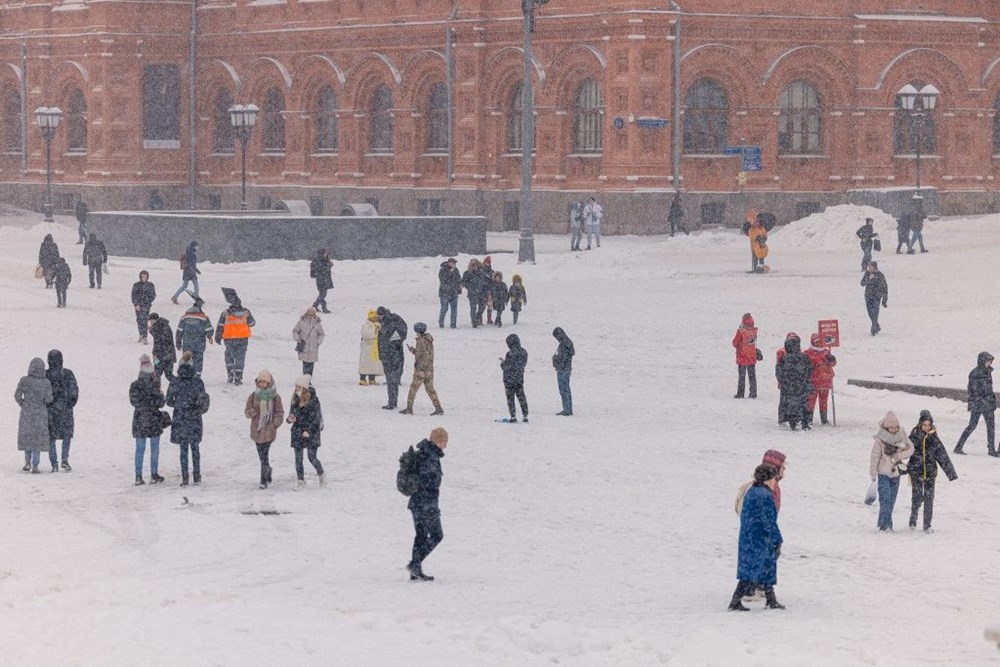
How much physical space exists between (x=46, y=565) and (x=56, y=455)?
495 cm

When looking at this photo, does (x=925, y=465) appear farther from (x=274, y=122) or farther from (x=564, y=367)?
(x=274, y=122)

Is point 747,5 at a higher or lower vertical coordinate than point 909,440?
higher

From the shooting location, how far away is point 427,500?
53.3ft

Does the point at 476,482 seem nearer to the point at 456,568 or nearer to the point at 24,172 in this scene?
the point at 456,568

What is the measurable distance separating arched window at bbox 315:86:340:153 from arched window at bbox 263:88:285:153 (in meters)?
1.87

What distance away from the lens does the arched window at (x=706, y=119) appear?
2140 inches

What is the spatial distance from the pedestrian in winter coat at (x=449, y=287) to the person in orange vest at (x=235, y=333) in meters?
6.53

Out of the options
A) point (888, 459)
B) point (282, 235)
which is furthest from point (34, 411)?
point (282, 235)

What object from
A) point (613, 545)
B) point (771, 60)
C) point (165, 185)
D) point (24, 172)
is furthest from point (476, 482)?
point (24, 172)

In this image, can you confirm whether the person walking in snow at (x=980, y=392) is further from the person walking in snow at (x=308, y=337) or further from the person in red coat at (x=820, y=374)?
the person walking in snow at (x=308, y=337)

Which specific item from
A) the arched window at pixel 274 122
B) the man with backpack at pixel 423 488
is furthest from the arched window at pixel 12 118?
the man with backpack at pixel 423 488

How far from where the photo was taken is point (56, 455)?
21688 mm

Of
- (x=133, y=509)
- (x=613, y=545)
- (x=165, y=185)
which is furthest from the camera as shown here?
(x=165, y=185)

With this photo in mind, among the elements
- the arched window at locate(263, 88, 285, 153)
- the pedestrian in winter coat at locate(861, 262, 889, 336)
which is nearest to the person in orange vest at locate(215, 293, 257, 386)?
the pedestrian in winter coat at locate(861, 262, 889, 336)
